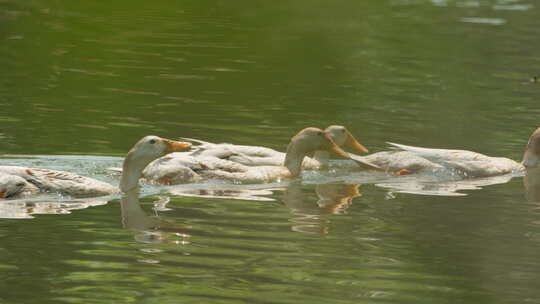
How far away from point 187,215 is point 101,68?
1364 centimetres

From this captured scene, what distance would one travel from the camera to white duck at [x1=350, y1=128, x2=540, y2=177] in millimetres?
17156

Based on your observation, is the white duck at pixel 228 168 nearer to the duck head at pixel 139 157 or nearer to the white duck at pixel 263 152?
the white duck at pixel 263 152

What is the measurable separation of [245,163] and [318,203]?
84.4 inches

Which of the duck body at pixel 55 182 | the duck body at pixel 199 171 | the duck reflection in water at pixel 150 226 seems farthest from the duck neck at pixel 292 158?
the duck body at pixel 55 182

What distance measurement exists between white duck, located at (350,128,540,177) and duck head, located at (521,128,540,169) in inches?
19.2

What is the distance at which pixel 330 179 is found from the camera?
55.7 feet

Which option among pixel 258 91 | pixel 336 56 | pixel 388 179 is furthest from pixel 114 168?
pixel 336 56

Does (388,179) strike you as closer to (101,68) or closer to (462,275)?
(462,275)

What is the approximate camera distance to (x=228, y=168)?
15859 mm

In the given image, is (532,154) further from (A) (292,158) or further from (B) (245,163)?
(B) (245,163)

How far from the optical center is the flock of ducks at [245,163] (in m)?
14.0

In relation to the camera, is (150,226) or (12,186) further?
(12,186)

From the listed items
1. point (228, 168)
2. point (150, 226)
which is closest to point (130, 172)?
point (228, 168)

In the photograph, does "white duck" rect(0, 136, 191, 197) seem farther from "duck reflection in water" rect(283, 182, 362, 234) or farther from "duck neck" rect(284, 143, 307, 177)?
"duck neck" rect(284, 143, 307, 177)
